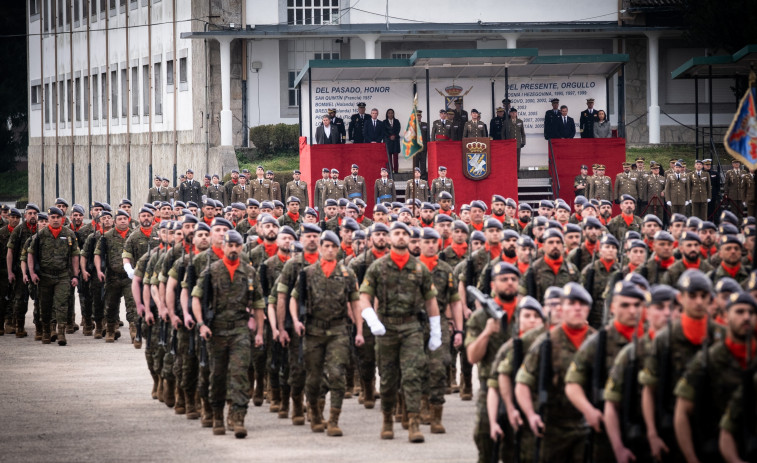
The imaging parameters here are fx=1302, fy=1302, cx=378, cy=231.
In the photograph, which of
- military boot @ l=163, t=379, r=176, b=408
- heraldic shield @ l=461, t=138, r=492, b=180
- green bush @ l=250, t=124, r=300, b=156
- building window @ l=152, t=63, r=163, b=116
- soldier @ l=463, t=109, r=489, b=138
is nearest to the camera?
military boot @ l=163, t=379, r=176, b=408

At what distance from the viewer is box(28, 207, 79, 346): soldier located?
20.5m

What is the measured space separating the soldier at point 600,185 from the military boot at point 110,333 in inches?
507

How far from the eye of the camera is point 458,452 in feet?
39.4

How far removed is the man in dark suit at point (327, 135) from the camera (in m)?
31.7

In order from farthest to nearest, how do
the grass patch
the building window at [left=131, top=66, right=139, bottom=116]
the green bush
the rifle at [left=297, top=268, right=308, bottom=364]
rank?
the grass patch → the building window at [left=131, top=66, right=139, bottom=116] → the green bush → the rifle at [left=297, top=268, right=308, bottom=364]

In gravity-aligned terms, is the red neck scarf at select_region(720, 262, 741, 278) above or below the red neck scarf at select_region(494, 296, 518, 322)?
above

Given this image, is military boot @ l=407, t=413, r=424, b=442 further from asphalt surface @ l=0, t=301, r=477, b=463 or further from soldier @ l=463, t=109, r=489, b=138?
soldier @ l=463, t=109, r=489, b=138

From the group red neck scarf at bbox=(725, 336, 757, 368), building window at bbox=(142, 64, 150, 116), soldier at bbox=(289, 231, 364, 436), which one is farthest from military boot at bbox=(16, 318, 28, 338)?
building window at bbox=(142, 64, 150, 116)

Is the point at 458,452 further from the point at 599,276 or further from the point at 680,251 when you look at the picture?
the point at 680,251

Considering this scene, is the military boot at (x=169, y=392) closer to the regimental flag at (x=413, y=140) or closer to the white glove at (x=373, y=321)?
the white glove at (x=373, y=321)

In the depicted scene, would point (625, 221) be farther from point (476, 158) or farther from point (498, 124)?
point (498, 124)

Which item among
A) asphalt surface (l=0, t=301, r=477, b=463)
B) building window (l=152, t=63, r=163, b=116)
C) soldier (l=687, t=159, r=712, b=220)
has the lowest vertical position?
asphalt surface (l=0, t=301, r=477, b=463)

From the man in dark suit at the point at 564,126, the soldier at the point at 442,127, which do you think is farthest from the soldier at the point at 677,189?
the soldier at the point at 442,127

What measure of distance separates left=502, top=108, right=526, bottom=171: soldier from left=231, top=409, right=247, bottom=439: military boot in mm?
19073
